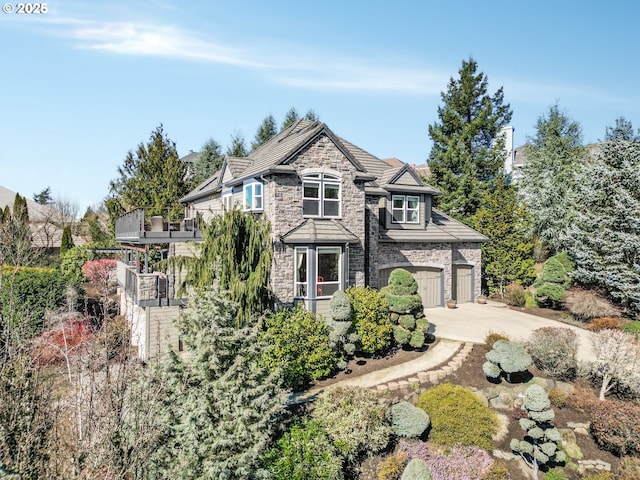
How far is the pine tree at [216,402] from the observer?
8.78 m

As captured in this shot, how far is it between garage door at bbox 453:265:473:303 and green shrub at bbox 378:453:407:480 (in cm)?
1601

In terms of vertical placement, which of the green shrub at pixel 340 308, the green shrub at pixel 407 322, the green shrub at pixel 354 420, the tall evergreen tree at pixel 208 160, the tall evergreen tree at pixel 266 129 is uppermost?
the tall evergreen tree at pixel 266 129

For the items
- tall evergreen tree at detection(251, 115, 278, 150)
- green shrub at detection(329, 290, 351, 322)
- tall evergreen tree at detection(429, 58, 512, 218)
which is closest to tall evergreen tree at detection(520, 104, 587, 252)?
tall evergreen tree at detection(429, 58, 512, 218)

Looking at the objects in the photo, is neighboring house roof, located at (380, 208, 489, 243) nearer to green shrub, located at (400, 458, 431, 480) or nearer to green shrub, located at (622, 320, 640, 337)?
green shrub, located at (622, 320, 640, 337)

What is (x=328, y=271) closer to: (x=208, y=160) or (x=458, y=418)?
(x=458, y=418)

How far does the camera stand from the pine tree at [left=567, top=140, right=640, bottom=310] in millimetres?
21828

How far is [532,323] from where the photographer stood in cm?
2127

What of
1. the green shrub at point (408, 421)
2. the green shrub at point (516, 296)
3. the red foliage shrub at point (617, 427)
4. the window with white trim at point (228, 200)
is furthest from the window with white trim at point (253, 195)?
the green shrub at point (516, 296)

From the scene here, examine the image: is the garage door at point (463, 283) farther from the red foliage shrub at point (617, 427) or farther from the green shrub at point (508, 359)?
the red foliage shrub at point (617, 427)

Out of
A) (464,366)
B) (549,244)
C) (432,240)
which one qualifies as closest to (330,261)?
(464,366)

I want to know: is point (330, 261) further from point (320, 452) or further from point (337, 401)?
point (320, 452)

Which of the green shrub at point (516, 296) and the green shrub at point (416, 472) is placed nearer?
the green shrub at point (416, 472)

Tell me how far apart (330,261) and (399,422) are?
7.67m

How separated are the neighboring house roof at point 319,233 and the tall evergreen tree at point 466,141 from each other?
68.2ft
